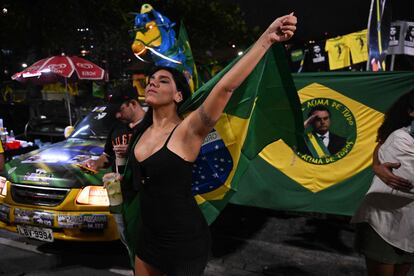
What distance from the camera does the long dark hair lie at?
8.81 feet

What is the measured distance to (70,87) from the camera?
17.3m

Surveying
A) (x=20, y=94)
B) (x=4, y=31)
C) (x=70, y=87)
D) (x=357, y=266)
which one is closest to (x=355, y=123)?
(x=357, y=266)

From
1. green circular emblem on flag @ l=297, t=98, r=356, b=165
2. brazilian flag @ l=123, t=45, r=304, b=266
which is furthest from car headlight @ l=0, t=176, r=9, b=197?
green circular emblem on flag @ l=297, t=98, r=356, b=165

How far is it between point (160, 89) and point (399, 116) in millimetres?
1676

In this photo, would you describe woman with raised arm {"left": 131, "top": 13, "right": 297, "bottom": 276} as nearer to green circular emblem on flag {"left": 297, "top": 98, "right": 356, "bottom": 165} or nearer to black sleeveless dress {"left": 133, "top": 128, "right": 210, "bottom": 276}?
black sleeveless dress {"left": 133, "top": 128, "right": 210, "bottom": 276}

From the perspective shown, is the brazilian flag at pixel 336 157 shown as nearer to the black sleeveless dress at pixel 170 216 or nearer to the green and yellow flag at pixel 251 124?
the green and yellow flag at pixel 251 124

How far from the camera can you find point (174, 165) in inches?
79.6

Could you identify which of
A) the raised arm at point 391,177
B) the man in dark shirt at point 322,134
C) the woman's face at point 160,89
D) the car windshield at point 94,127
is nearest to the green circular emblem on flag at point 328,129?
the man in dark shirt at point 322,134

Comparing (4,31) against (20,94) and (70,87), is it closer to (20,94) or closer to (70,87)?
(70,87)

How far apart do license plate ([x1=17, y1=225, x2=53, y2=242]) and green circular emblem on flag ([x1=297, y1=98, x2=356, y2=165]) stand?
10.1 feet

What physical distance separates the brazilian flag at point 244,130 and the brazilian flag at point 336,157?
1.90 metres

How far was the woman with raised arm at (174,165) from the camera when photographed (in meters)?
1.96

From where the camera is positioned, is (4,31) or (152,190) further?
(4,31)

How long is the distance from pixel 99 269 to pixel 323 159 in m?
2.96
